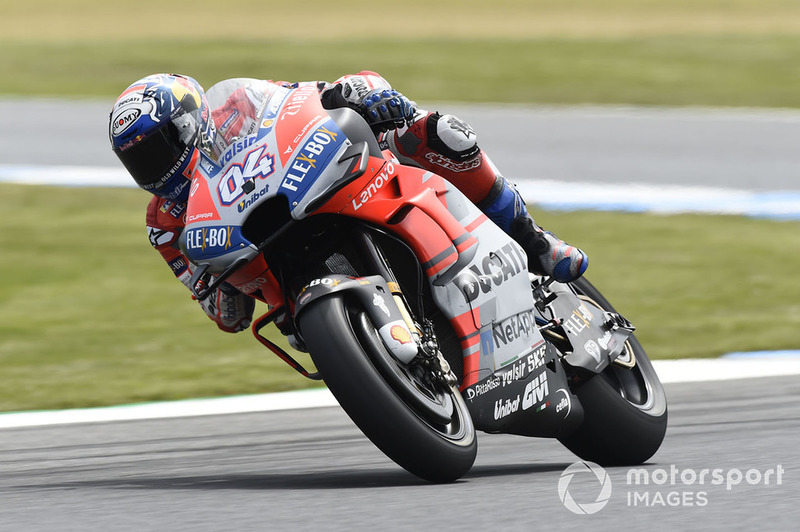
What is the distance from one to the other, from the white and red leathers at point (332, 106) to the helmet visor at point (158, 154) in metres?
0.13

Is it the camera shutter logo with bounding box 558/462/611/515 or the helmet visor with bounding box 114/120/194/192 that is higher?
the helmet visor with bounding box 114/120/194/192

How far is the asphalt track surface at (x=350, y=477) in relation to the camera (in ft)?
10.8

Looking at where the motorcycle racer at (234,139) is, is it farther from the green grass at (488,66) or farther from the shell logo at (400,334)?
the green grass at (488,66)

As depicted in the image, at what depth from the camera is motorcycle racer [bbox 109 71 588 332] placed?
3.95 meters

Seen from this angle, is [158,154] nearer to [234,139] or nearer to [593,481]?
[234,139]

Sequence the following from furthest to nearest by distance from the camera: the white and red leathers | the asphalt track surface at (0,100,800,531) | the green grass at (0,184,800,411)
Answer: the green grass at (0,184,800,411) < the white and red leathers < the asphalt track surface at (0,100,800,531)

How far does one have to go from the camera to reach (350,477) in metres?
4.29

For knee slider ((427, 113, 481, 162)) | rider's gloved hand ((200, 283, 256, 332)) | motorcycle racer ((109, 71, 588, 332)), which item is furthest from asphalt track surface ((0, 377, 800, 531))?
knee slider ((427, 113, 481, 162))

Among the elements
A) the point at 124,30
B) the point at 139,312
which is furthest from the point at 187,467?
the point at 124,30

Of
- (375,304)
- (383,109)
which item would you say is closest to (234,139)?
(383,109)

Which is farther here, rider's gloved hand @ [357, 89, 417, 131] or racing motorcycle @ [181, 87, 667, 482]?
rider's gloved hand @ [357, 89, 417, 131]

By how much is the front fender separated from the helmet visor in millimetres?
645

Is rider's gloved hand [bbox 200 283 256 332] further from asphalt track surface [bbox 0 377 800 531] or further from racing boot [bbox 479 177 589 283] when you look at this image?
racing boot [bbox 479 177 589 283]

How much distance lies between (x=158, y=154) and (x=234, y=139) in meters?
0.25
